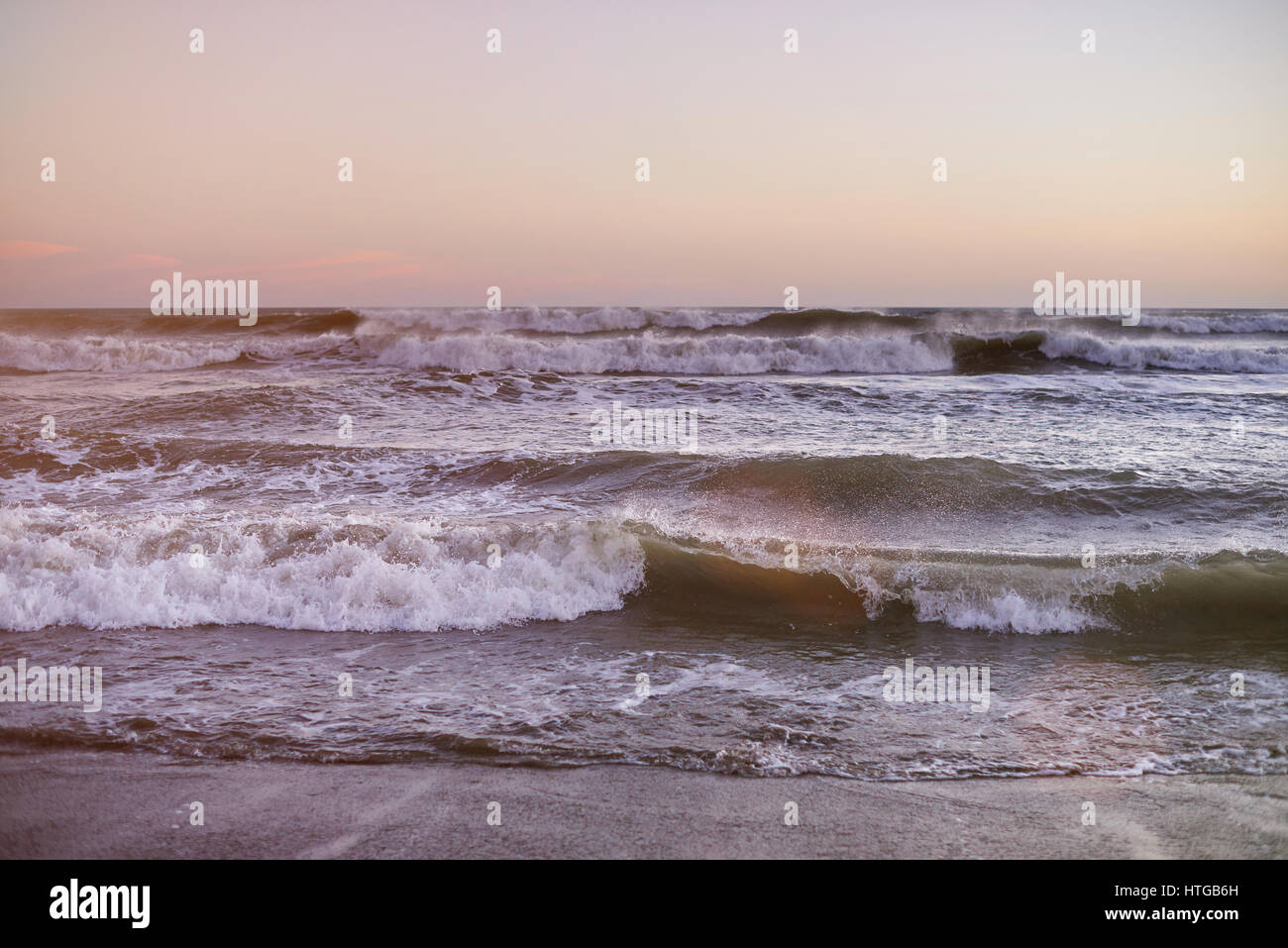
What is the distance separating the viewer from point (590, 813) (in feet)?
13.5

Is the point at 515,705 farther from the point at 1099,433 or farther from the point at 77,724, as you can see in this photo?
the point at 1099,433

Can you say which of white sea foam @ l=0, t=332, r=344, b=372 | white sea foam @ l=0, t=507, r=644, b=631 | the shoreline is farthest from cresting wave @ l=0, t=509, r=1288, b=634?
white sea foam @ l=0, t=332, r=344, b=372

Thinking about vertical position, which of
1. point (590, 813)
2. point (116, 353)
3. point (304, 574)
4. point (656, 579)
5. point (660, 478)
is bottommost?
point (590, 813)

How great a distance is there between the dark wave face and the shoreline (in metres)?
0.21

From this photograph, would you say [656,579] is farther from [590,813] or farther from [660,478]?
[590,813]

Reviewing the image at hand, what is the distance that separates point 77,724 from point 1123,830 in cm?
569

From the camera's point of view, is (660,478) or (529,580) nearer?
(529,580)

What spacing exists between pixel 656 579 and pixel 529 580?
1.17 meters

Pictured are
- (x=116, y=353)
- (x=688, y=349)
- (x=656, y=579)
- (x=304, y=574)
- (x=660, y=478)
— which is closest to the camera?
(x=304, y=574)

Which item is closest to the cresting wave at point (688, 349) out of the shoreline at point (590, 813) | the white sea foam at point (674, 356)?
the white sea foam at point (674, 356)

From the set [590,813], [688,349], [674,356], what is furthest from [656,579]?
[688,349]

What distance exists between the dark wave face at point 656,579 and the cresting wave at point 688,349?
906 centimetres

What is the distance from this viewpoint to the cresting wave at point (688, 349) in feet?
83.9

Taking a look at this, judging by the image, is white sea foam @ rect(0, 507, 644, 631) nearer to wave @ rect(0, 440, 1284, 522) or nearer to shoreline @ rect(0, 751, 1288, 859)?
wave @ rect(0, 440, 1284, 522)
